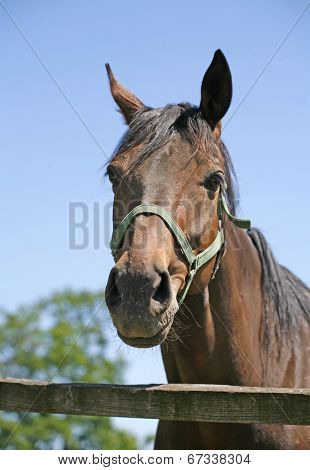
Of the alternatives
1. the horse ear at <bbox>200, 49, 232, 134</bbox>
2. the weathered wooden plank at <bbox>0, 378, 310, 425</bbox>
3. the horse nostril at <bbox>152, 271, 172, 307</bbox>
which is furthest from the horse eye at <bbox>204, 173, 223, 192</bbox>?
the weathered wooden plank at <bbox>0, 378, 310, 425</bbox>

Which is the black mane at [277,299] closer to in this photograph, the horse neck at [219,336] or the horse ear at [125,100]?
the horse neck at [219,336]

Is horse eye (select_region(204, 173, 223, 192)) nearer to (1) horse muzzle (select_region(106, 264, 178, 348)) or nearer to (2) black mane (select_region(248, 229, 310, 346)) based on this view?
(1) horse muzzle (select_region(106, 264, 178, 348))

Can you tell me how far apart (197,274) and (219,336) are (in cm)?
56

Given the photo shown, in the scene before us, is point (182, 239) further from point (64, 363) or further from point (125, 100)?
point (64, 363)

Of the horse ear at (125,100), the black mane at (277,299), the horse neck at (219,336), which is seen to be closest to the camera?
the horse neck at (219,336)

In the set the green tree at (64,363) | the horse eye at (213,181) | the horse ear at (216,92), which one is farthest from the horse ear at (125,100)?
the green tree at (64,363)

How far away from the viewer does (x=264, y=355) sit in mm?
4199

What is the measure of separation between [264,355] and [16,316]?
105 ft

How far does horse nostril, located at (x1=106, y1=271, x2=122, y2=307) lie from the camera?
2988 mm

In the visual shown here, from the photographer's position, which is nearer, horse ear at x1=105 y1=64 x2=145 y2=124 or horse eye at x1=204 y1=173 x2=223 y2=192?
horse eye at x1=204 y1=173 x2=223 y2=192

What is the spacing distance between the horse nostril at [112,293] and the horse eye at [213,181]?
3.24 ft

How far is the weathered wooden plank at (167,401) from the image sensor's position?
2664 millimetres

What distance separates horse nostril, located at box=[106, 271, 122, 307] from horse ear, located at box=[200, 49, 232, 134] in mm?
1508

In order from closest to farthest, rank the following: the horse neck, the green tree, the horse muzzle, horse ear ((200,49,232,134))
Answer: the horse muzzle
the horse neck
horse ear ((200,49,232,134))
the green tree
